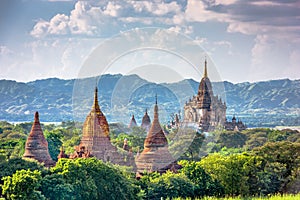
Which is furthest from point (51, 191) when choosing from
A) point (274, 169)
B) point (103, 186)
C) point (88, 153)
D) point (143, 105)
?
point (143, 105)

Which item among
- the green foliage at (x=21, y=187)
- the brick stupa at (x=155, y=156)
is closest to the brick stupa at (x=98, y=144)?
the brick stupa at (x=155, y=156)

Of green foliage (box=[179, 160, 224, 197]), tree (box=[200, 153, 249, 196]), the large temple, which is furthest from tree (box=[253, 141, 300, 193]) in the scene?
the large temple

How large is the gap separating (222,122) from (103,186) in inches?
3048

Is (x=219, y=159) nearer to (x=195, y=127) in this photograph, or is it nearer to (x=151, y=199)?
(x=151, y=199)

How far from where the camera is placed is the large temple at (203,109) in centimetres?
11131

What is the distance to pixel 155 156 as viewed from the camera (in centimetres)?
5500

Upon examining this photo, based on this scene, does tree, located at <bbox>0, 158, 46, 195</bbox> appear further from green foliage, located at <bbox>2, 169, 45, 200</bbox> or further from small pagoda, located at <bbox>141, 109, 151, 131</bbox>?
small pagoda, located at <bbox>141, 109, 151, 131</bbox>

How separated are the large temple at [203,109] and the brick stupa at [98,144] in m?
55.5

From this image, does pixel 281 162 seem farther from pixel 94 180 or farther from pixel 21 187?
pixel 21 187

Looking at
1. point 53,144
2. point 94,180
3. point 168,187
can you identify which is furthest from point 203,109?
point 94,180

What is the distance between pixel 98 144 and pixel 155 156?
16.6 feet

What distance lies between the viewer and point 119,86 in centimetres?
8688

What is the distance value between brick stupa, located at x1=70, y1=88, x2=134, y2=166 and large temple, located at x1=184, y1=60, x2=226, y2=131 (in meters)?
55.5

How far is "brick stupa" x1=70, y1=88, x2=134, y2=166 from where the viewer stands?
53.6 meters
